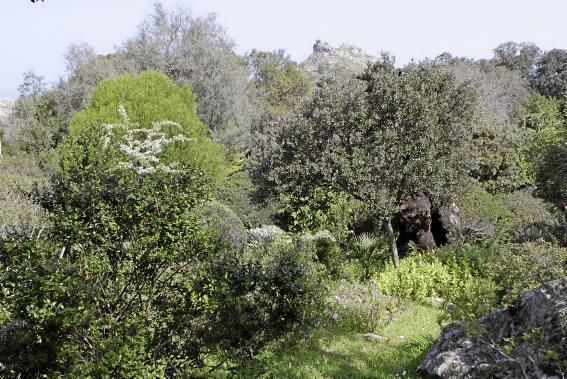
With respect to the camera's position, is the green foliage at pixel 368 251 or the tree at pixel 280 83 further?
the tree at pixel 280 83

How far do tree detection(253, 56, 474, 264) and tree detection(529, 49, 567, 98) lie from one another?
132ft

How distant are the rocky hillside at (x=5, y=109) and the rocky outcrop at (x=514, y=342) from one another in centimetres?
4740

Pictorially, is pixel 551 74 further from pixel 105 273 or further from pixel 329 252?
pixel 105 273

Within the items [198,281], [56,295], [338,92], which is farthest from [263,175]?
[56,295]

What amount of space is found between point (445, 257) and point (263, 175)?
20.4 ft

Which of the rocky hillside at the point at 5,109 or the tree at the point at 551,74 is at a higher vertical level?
the rocky hillside at the point at 5,109

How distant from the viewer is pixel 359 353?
9391mm

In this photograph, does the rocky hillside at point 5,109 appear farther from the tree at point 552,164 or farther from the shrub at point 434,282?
the tree at point 552,164

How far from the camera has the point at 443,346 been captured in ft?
23.1

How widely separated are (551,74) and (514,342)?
52579 millimetres

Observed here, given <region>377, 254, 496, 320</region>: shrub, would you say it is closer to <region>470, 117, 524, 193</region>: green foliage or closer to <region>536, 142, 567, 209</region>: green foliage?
<region>536, 142, 567, 209</region>: green foliage

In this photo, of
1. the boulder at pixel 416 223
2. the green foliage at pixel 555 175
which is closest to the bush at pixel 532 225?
the green foliage at pixel 555 175

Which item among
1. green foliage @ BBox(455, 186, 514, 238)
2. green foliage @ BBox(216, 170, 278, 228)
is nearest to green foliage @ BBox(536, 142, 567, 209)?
green foliage @ BBox(455, 186, 514, 238)

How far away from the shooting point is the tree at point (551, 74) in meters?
47.4
